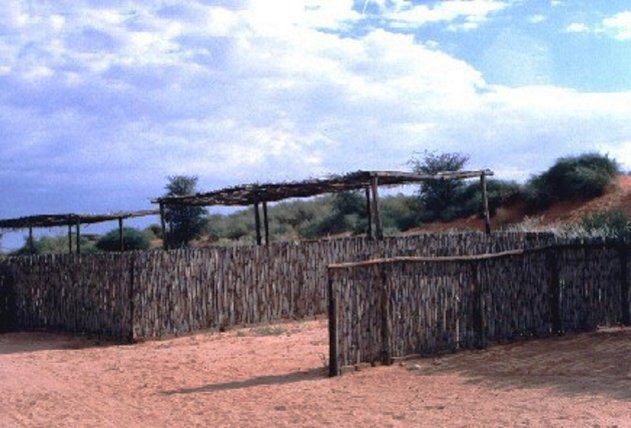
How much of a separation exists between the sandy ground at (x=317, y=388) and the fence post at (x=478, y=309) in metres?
0.18

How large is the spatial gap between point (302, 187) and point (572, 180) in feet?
62.2

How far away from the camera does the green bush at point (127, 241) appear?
38.6 meters

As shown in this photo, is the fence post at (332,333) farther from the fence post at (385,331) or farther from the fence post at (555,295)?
the fence post at (555,295)

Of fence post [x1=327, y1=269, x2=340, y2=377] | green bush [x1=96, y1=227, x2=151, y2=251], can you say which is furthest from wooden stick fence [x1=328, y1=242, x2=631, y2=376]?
green bush [x1=96, y1=227, x2=151, y2=251]

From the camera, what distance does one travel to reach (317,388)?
8375 millimetres

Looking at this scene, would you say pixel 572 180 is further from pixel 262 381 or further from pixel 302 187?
pixel 262 381

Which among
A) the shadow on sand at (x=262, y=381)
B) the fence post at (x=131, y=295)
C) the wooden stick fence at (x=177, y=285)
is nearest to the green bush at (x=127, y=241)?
the wooden stick fence at (x=177, y=285)

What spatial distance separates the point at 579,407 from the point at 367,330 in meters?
3.00

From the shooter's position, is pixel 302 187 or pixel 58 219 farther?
pixel 58 219

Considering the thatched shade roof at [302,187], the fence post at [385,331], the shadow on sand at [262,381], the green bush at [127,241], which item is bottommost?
the shadow on sand at [262,381]

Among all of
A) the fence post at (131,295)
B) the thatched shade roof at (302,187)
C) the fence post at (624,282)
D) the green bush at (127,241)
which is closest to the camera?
the fence post at (624,282)

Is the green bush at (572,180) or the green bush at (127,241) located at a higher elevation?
the green bush at (572,180)

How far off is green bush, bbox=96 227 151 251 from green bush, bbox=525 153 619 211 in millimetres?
19042

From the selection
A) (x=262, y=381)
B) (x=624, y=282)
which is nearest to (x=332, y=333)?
(x=262, y=381)
